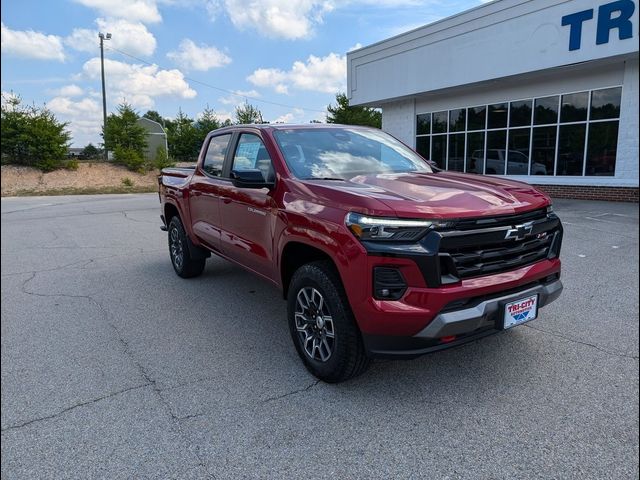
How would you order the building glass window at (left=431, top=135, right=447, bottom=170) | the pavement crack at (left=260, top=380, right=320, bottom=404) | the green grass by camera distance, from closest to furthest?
the pavement crack at (left=260, top=380, right=320, bottom=404) → the building glass window at (left=431, top=135, right=447, bottom=170) → the green grass

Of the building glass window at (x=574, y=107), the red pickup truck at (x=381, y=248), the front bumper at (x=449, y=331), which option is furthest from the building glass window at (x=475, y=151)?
the front bumper at (x=449, y=331)

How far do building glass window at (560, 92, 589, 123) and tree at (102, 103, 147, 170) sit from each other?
85.5ft

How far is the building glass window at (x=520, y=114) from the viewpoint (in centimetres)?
1513

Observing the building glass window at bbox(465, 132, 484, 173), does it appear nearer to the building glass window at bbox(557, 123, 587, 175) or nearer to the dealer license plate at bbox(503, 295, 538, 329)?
the building glass window at bbox(557, 123, 587, 175)

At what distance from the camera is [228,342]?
3986 millimetres

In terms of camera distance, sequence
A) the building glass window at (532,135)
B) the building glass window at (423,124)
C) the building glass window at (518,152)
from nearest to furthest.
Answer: the building glass window at (532,135)
the building glass window at (518,152)
the building glass window at (423,124)

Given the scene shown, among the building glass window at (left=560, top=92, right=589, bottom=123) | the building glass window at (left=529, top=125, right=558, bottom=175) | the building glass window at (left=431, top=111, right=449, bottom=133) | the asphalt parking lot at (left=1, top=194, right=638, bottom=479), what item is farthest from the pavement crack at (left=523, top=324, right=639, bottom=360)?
the building glass window at (left=431, top=111, right=449, bottom=133)

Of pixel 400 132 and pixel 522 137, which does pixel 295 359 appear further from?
pixel 400 132

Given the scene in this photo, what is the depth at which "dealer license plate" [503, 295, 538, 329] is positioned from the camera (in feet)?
9.39

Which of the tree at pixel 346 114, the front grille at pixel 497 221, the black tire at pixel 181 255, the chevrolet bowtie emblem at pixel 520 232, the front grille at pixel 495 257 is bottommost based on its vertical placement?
the black tire at pixel 181 255

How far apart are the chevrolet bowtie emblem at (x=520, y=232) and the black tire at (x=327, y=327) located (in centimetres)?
112

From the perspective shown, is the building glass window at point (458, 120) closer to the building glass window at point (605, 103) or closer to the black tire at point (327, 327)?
the building glass window at point (605, 103)

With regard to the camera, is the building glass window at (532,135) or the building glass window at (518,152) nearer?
the building glass window at (532,135)

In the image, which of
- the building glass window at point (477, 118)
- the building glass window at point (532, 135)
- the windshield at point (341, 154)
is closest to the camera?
the windshield at point (341, 154)
